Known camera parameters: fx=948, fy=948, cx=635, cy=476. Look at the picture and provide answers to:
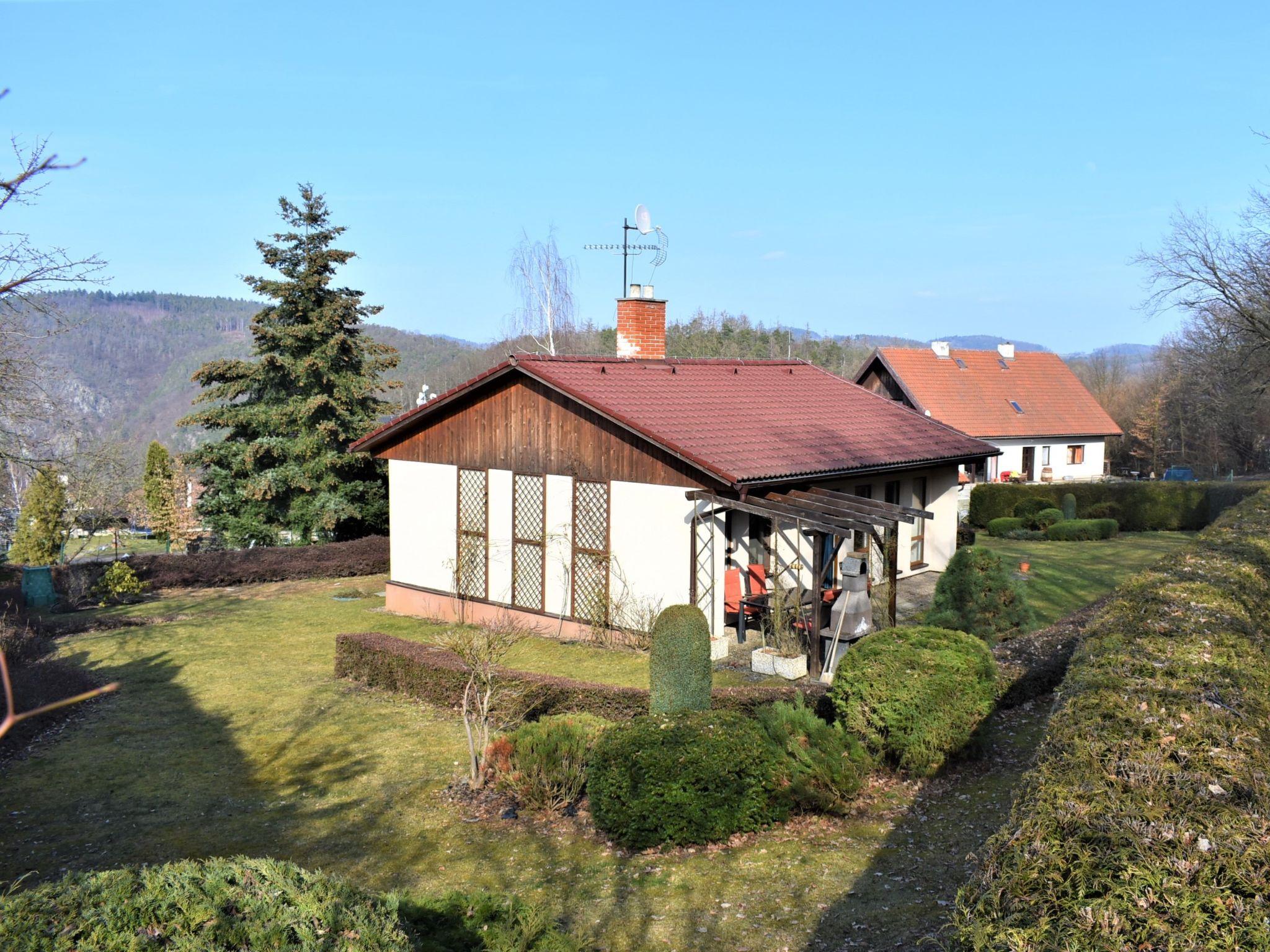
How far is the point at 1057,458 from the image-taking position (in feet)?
152

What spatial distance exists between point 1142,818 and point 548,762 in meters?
6.05

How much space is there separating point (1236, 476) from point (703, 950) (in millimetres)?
55467

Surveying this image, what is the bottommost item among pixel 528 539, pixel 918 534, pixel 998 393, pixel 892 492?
pixel 918 534

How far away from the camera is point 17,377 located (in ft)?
56.6

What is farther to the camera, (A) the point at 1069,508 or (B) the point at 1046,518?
(A) the point at 1069,508

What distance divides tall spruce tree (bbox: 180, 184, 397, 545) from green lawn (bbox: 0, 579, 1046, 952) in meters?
12.8

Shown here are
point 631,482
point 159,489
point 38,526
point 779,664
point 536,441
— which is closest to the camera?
point 779,664

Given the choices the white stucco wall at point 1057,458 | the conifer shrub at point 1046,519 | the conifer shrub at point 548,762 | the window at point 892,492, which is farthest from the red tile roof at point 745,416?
the white stucco wall at point 1057,458

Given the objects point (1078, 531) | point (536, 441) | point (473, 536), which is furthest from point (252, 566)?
point (1078, 531)

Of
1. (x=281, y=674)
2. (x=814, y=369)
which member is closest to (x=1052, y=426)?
(x=814, y=369)

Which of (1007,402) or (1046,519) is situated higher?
(1007,402)

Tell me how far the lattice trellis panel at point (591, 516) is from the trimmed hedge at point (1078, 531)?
19673 mm

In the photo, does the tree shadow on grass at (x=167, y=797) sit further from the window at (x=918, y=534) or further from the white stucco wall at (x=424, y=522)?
the window at (x=918, y=534)

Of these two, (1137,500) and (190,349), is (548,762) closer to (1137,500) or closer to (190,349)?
(1137,500)
